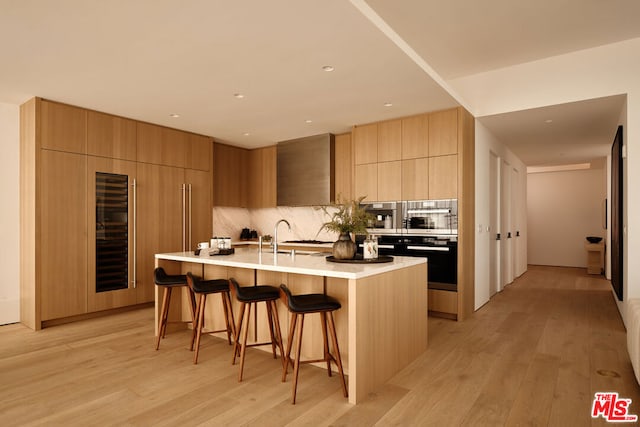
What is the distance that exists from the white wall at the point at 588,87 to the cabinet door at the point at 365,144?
1.24m

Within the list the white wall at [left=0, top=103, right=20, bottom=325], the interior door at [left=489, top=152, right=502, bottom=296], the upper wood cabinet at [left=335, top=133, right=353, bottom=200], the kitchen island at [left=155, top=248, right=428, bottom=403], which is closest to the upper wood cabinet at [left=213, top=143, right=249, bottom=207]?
the upper wood cabinet at [left=335, top=133, right=353, bottom=200]

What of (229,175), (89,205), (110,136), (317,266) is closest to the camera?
(317,266)

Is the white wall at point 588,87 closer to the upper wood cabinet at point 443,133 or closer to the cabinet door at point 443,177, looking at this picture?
the upper wood cabinet at point 443,133

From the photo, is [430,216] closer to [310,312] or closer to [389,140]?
[389,140]

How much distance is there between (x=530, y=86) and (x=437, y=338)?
309cm

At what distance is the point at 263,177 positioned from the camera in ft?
23.4

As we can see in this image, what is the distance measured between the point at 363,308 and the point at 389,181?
9.28 feet

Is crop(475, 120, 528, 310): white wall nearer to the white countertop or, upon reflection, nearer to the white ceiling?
the white ceiling

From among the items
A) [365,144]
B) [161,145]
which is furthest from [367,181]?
[161,145]

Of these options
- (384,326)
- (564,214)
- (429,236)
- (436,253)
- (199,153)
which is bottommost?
(384,326)

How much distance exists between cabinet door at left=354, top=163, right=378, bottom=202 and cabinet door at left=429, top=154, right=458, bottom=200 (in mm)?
773

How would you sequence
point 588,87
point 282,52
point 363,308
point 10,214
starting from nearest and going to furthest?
point 363,308, point 282,52, point 588,87, point 10,214

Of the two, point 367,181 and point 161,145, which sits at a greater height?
point 161,145

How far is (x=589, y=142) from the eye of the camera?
638cm
